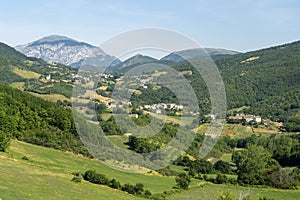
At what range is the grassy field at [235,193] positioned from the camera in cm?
3947

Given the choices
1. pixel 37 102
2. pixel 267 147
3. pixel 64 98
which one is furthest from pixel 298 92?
pixel 37 102

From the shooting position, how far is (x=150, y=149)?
52.5 meters

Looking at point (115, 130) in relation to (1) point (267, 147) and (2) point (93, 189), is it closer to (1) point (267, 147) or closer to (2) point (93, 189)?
(2) point (93, 189)

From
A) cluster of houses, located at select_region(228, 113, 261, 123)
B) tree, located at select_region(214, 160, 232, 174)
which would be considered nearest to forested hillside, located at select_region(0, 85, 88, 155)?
tree, located at select_region(214, 160, 232, 174)

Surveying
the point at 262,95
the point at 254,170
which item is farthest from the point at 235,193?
the point at 262,95

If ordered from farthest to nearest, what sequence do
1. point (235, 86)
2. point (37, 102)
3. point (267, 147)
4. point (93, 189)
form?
1. point (235, 86)
2. point (267, 147)
3. point (37, 102)
4. point (93, 189)

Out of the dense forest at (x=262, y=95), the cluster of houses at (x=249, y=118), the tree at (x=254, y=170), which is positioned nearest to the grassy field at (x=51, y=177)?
the tree at (x=254, y=170)

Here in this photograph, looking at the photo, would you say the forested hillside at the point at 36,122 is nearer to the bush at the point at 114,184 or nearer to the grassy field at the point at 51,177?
the grassy field at the point at 51,177

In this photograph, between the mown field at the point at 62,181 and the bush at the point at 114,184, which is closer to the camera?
the mown field at the point at 62,181

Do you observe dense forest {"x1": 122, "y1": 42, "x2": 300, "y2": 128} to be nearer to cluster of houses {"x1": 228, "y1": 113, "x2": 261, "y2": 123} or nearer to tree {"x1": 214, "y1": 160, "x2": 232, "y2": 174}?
cluster of houses {"x1": 228, "y1": 113, "x2": 261, "y2": 123}

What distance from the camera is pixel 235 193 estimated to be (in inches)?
1698

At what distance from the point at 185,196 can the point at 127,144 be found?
46.1ft

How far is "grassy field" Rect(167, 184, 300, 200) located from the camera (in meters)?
39.5

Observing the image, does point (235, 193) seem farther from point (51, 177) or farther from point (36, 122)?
point (36, 122)
